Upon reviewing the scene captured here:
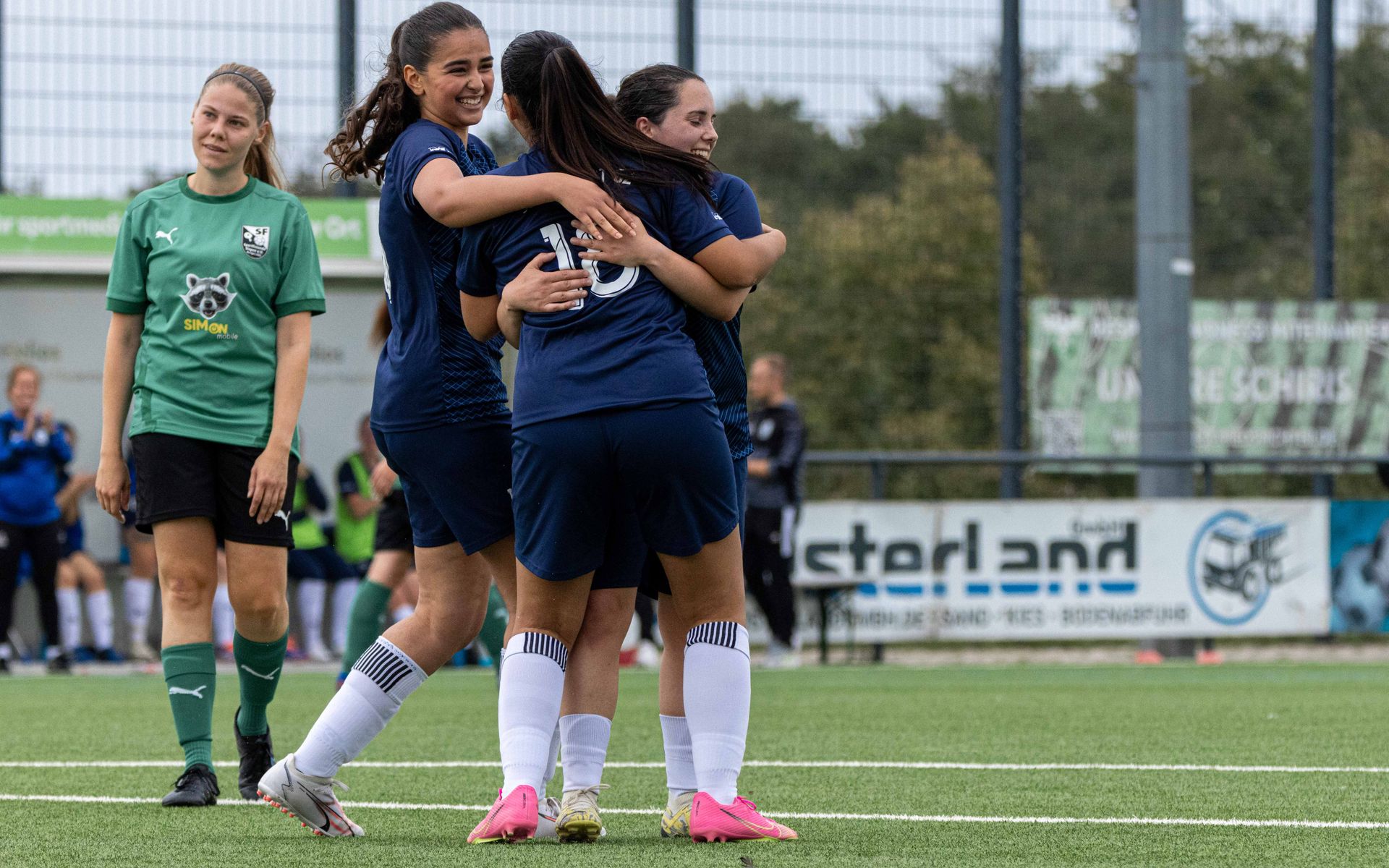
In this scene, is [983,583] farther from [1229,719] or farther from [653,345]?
[653,345]

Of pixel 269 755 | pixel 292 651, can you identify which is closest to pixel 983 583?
pixel 292 651

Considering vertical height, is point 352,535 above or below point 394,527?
below

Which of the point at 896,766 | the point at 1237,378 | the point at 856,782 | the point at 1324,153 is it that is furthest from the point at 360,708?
the point at 1324,153

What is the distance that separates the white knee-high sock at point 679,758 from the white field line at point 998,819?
0.35 meters

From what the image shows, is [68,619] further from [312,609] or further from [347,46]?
[347,46]

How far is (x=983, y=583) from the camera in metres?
12.0

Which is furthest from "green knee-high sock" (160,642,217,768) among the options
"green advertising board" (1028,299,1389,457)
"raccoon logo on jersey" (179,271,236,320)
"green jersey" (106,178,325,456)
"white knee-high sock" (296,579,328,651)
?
"green advertising board" (1028,299,1389,457)

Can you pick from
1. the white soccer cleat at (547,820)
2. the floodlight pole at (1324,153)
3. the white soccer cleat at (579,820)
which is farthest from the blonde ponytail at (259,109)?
the floodlight pole at (1324,153)

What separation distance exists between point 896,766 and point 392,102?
97.9 inches

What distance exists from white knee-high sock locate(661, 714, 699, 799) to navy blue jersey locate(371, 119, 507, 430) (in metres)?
0.76

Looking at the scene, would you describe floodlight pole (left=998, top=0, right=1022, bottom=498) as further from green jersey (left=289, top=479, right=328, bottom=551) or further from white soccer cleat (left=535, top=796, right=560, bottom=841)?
white soccer cleat (left=535, top=796, right=560, bottom=841)

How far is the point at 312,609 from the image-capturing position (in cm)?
1241

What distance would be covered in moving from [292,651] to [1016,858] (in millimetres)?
9649

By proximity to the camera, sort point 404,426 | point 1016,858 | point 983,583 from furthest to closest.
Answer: point 983,583
point 404,426
point 1016,858
